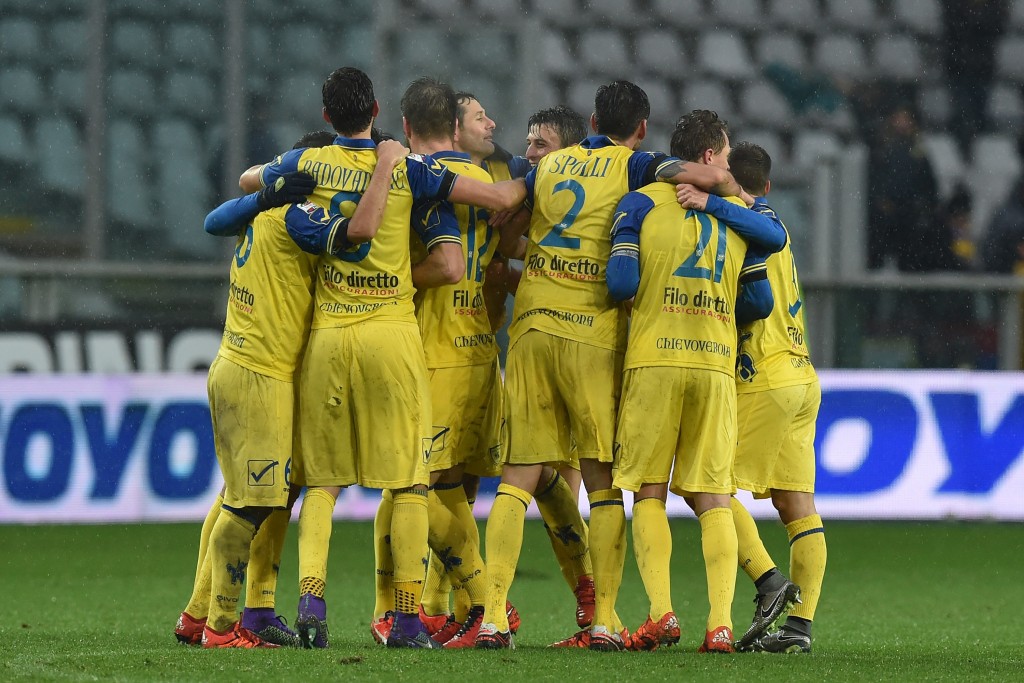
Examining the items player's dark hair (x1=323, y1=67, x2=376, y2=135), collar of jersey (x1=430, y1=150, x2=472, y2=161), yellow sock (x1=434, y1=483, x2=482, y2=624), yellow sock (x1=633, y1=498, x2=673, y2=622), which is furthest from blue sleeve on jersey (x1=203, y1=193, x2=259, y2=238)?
yellow sock (x1=633, y1=498, x2=673, y2=622)

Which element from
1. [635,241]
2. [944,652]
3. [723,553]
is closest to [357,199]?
[635,241]

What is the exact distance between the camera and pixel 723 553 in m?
4.75

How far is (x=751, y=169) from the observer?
5.35 metres

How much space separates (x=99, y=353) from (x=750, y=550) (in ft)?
18.8

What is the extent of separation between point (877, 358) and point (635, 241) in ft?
16.6

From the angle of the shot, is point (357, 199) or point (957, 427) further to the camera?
point (957, 427)

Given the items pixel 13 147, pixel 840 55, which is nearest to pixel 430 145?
pixel 13 147

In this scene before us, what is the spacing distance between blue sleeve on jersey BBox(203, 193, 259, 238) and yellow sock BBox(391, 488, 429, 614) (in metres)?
1.05

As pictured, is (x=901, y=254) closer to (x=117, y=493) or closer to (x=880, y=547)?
(x=880, y=547)

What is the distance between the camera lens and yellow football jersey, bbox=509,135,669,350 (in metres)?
4.95

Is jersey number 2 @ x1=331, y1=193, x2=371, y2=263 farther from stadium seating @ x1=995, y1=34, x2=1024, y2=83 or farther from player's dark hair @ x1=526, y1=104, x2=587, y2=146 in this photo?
stadium seating @ x1=995, y1=34, x2=1024, y2=83

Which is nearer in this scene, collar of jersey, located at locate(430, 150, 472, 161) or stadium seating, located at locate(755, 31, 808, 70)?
collar of jersey, located at locate(430, 150, 472, 161)

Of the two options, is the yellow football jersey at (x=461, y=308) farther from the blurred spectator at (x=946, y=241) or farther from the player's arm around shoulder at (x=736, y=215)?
the blurred spectator at (x=946, y=241)

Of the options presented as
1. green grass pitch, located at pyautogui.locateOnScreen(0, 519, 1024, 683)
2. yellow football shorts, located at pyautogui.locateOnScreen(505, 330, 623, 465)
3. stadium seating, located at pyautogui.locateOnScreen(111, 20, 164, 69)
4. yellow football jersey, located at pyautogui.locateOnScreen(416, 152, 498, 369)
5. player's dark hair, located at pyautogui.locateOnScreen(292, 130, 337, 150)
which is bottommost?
A: green grass pitch, located at pyautogui.locateOnScreen(0, 519, 1024, 683)
